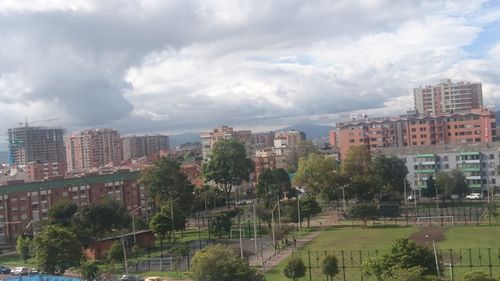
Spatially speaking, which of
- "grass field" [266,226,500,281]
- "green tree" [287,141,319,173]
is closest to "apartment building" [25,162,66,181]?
"green tree" [287,141,319,173]

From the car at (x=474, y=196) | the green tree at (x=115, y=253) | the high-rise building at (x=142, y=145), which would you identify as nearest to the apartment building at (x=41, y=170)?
the high-rise building at (x=142, y=145)

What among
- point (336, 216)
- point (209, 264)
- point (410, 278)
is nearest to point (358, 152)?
point (336, 216)

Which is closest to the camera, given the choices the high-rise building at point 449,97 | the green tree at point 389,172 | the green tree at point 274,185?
the green tree at point 389,172

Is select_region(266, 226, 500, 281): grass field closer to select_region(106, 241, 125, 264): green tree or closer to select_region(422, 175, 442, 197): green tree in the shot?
select_region(106, 241, 125, 264): green tree

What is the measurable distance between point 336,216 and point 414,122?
38.8 metres

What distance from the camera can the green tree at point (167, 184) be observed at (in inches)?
2303

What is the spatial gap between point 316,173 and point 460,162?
19366 mm

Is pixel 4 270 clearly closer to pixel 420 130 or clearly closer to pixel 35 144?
pixel 420 130

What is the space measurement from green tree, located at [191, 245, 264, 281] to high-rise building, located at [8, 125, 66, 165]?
5528 inches

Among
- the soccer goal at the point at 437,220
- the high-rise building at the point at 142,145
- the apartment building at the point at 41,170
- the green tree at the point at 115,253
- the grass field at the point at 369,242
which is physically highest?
the high-rise building at the point at 142,145

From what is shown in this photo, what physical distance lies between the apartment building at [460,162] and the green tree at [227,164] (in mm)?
18777

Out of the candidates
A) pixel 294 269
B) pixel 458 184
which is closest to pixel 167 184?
pixel 458 184

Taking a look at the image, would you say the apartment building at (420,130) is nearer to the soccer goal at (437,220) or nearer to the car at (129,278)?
the soccer goal at (437,220)

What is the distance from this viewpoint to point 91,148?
511ft
